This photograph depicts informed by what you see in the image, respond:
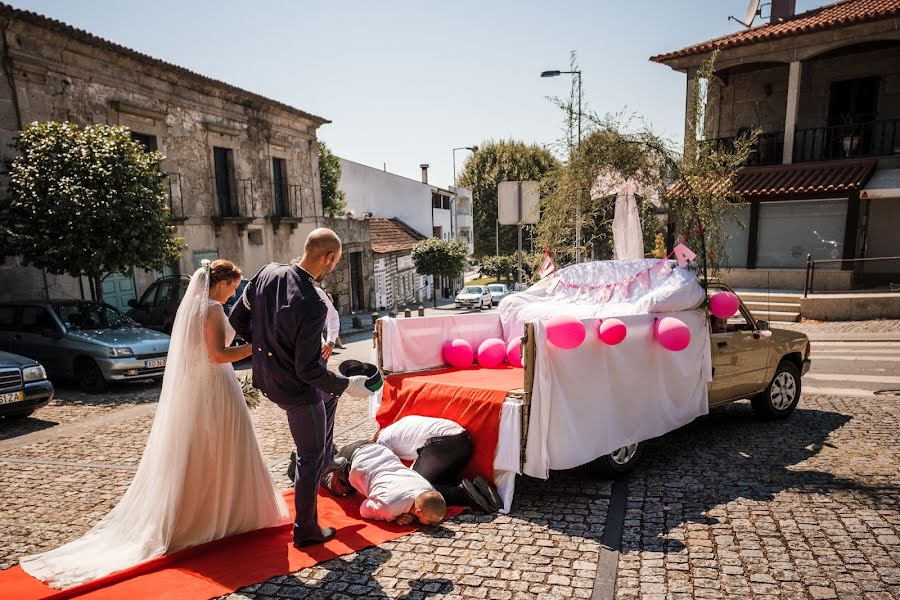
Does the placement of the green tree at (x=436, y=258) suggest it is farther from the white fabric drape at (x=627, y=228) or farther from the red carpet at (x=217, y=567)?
the red carpet at (x=217, y=567)

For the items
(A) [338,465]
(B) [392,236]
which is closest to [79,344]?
(A) [338,465]

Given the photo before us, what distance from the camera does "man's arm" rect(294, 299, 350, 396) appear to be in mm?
3508

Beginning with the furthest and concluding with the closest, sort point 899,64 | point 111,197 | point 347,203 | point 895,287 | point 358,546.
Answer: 1. point 347,203
2. point 899,64
3. point 895,287
4. point 111,197
5. point 358,546

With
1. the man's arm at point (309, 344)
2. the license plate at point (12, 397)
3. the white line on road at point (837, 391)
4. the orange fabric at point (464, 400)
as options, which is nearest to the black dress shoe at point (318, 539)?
the man's arm at point (309, 344)

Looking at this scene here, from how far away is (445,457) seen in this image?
4.56 metres

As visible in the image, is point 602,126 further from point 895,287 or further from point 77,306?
point 895,287

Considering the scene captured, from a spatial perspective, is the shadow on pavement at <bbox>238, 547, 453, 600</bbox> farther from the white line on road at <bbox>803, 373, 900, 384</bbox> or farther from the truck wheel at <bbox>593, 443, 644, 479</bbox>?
the white line on road at <bbox>803, 373, 900, 384</bbox>

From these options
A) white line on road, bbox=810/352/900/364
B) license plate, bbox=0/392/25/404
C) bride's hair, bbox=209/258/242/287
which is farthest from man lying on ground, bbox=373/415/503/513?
white line on road, bbox=810/352/900/364

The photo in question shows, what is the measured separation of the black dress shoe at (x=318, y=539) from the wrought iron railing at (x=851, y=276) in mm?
15329

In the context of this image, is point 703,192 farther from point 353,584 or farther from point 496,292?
point 496,292

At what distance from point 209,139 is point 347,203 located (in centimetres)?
1679

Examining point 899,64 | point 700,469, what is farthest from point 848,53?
point 700,469

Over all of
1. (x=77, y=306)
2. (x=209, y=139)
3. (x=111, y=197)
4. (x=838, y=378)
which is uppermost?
(x=209, y=139)

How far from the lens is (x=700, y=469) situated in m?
5.29
